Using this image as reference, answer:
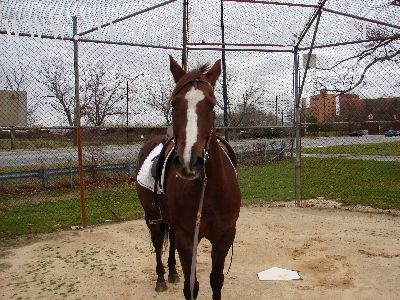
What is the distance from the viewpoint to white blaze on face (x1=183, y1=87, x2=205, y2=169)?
245 cm

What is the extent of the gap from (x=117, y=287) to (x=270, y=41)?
616 centimetres

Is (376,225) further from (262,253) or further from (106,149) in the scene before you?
(106,149)

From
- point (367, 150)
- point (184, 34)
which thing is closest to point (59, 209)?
point (184, 34)

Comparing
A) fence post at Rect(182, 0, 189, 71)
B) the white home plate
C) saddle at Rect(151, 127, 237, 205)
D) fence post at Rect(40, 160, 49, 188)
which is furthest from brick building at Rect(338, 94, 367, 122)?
A: fence post at Rect(40, 160, 49, 188)

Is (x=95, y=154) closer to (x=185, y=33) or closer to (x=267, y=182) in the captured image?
(x=185, y=33)

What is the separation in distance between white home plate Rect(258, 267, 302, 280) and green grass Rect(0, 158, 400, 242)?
12.8ft

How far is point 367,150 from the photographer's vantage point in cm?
1394

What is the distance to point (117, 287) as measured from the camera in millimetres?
4707

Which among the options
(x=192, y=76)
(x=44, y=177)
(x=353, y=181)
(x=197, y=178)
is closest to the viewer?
(x=192, y=76)

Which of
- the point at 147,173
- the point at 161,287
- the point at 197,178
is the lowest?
the point at 161,287

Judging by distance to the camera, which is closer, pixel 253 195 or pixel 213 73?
pixel 213 73

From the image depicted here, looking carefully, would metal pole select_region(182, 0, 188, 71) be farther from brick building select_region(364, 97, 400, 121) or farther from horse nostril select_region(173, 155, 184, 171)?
horse nostril select_region(173, 155, 184, 171)

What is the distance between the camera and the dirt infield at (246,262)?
4512 millimetres

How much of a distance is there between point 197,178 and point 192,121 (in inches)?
22.4
